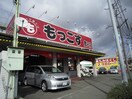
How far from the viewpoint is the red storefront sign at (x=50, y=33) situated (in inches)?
490

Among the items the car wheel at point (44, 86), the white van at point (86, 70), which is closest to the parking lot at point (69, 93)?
the car wheel at point (44, 86)

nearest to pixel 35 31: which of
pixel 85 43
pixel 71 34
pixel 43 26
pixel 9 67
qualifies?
pixel 43 26

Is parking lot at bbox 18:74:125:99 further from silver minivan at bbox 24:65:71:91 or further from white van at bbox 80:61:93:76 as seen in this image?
white van at bbox 80:61:93:76

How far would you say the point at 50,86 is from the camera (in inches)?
346

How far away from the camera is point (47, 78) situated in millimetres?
9133

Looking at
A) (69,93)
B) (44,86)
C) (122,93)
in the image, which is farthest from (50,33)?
(122,93)

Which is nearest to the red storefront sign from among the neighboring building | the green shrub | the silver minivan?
the silver minivan

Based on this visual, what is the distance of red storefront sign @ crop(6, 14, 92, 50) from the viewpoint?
490 inches

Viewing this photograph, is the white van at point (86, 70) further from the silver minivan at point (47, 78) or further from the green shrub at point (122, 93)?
the green shrub at point (122, 93)

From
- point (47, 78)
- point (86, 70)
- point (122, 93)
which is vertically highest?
point (86, 70)

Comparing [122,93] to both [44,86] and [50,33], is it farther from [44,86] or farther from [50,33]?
[50,33]

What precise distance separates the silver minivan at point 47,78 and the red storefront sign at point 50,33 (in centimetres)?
338

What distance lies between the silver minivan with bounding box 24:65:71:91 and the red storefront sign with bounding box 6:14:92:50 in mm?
3381

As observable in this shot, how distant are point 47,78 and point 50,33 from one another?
6.34 metres
